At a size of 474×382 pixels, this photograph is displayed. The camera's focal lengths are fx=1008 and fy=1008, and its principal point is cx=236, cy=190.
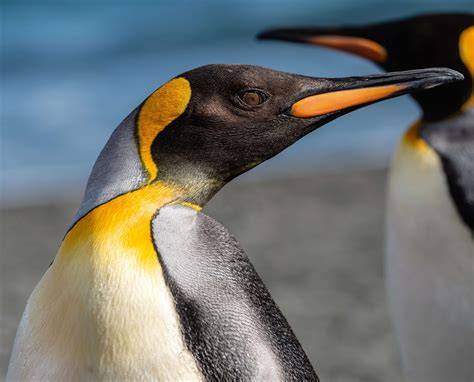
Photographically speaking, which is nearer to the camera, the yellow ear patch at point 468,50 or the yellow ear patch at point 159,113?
the yellow ear patch at point 159,113

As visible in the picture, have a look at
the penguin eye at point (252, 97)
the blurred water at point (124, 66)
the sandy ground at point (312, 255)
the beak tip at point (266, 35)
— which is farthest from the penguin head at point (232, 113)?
the blurred water at point (124, 66)

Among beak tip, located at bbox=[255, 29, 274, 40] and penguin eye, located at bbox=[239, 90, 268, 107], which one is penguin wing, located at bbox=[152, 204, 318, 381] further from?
beak tip, located at bbox=[255, 29, 274, 40]

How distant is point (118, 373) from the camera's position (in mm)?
1879

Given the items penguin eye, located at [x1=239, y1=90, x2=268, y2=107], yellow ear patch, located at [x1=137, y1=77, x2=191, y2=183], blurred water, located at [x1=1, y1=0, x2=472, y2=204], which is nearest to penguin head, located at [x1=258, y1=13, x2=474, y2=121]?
penguin eye, located at [x1=239, y1=90, x2=268, y2=107]

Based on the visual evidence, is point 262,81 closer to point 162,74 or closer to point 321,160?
point 321,160

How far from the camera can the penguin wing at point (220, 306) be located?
1873 millimetres

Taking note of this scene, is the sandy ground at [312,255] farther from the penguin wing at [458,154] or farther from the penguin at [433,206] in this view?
the penguin wing at [458,154]

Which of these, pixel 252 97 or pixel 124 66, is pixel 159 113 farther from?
pixel 124 66

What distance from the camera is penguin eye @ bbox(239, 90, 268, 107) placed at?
2045 millimetres

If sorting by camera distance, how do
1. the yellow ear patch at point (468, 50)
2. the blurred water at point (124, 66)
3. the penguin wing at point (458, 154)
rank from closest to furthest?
the penguin wing at point (458, 154), the yellow ear patch at point (468, 50), the blurred water at point (124, 66)

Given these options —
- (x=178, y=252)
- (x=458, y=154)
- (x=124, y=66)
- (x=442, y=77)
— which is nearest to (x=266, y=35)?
(x=458, y=154)

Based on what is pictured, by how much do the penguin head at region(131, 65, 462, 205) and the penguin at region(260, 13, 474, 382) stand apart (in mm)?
1189

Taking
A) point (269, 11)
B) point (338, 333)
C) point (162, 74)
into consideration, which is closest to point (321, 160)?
point (338, 333)

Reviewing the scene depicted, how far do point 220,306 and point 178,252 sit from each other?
0.13 meters
